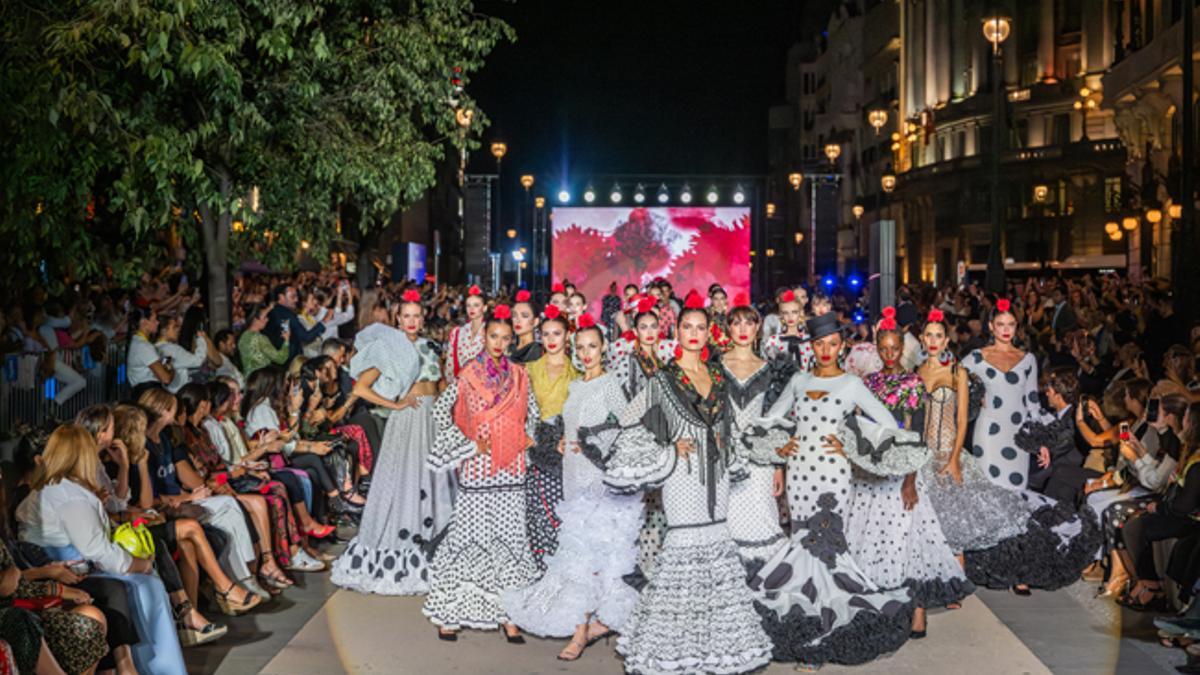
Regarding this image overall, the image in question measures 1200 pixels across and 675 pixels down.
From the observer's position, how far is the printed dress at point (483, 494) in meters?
9.01

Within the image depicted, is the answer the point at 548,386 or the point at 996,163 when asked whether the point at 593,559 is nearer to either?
the point at 548,386

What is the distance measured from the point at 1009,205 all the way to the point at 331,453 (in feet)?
190

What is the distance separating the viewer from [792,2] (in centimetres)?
11938

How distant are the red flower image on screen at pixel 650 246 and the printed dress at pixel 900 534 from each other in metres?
29.6

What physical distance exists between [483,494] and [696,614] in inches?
78.0

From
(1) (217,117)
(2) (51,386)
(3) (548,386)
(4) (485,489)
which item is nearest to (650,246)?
(1) (217,117)

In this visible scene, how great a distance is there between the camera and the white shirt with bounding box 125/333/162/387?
13.6m

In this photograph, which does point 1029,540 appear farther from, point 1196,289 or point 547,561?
point 1196,289

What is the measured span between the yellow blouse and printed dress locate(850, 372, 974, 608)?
7.11 feet

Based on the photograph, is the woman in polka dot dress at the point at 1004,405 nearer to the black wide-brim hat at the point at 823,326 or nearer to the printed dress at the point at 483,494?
the black wide-brim hat at the point at 823,326

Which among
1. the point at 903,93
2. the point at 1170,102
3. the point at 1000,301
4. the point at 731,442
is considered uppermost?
the point at 903,93

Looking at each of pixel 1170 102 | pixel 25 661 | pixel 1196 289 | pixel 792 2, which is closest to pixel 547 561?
pixel 25 661

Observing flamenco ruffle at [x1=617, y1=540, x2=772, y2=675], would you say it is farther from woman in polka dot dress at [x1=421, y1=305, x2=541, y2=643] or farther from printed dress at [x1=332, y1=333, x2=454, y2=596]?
printed dress at [x1=332, y1=333, x2=454, y2=596]

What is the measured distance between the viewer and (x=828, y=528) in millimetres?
8508
